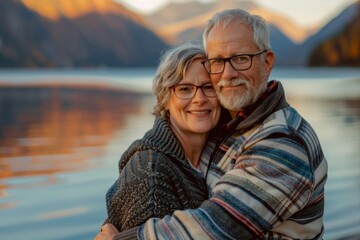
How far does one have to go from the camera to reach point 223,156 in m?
3.22

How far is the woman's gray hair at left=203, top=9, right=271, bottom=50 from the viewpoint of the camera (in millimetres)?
3148

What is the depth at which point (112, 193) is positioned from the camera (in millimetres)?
3381

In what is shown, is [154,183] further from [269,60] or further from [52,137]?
[52,137]

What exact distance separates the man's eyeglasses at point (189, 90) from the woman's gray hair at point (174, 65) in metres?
0.04

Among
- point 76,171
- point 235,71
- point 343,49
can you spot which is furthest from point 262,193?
point 343,49

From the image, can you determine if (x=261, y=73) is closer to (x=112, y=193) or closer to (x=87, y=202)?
(x=112, y=193)

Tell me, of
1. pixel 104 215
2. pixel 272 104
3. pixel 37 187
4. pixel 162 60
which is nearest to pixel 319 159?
pixel 272 104

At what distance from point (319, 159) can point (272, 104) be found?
0.34 meters

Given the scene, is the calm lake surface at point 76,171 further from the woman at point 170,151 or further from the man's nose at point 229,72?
the man's nose at point 229,72

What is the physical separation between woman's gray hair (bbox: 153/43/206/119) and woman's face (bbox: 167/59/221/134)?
0.04 m

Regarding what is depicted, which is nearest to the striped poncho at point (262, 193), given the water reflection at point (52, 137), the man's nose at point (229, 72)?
the man's nose at point (229, 72)

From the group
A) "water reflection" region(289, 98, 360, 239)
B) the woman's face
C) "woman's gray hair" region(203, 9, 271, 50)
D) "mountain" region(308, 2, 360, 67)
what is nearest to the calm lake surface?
"water reflection" region(289, 98, 360, 239)

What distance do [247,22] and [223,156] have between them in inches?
26.0

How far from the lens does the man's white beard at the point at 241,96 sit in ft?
10.5
